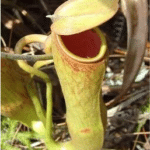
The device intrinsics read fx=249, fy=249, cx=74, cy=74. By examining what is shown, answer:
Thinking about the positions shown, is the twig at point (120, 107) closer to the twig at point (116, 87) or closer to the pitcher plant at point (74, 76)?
the twig at point (116, 87)

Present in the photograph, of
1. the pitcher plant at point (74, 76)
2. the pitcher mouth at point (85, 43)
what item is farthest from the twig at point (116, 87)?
the pitcher mouth at point (85, 43)

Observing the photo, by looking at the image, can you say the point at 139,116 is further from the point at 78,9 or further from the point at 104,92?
the point at 78,9

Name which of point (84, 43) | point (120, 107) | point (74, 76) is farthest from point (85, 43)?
point (120, 107)

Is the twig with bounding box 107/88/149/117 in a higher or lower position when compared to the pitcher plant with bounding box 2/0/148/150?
lower

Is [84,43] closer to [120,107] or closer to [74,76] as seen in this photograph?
[74,76]

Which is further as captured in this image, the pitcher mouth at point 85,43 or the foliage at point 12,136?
the foliage at point 12,136

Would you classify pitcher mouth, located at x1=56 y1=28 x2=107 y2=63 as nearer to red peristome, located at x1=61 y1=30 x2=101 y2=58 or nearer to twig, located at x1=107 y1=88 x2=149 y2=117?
red peristome, located at x1=61 y1=30 x2=101 y2=58

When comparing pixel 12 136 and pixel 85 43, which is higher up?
pixel 85 43

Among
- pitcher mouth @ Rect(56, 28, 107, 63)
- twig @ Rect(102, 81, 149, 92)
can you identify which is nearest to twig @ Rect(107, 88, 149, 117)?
twig @ Rect(102, 81, 149, 92)

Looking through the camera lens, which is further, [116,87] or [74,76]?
[116,87]
